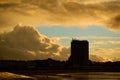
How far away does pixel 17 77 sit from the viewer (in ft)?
278

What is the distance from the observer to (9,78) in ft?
268

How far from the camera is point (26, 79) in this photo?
86.2 metres

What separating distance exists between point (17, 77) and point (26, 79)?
7.12ft

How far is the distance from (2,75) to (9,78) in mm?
2172

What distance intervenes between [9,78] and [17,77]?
3403mm

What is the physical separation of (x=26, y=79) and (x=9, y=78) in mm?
5353
